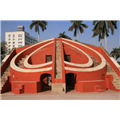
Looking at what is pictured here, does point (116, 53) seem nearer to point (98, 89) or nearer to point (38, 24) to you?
point (38, 24)

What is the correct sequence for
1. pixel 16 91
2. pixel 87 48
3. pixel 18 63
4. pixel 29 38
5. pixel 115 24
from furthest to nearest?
pixel 29 38
pixel 115 24
pixel 87 48
pixel 18 63
pixel 16 91

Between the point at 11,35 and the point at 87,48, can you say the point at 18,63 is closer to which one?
the point at 87,48

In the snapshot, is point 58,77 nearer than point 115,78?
Yes

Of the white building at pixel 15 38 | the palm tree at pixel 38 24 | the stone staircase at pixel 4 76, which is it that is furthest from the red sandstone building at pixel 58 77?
the white building at pixel 15 38

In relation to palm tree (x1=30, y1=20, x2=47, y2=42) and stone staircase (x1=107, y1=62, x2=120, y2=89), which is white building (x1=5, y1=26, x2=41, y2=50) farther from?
stone staircase (x1=107, y1=62, x2=120, y2=89)

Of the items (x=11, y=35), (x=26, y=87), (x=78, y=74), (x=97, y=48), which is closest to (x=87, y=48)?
(x=97, y=48)

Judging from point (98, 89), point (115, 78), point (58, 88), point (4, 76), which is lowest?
point (98, 89)

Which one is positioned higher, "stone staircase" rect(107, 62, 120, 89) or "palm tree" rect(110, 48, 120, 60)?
"palm tree" rect(110, 48, 120, 60)

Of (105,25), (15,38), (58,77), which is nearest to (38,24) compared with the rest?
(105,25)

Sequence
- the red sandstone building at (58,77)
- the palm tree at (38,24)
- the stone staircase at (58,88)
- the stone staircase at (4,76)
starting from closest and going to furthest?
the stone staircase at (58,88) < the red sandstone building at (58,77) < the stone staircase at (4,76) < the palm tree at (38,24)

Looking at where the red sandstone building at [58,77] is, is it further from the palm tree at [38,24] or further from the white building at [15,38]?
the white building at [15,38]

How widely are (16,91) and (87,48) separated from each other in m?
10.2

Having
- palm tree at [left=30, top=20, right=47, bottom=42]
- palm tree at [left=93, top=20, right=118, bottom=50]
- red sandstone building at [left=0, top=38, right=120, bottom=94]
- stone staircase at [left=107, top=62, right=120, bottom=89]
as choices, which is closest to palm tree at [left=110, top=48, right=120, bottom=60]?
palm tree at [left=93, top=20, right=118, bottom=50]

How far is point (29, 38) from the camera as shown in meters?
76.6
